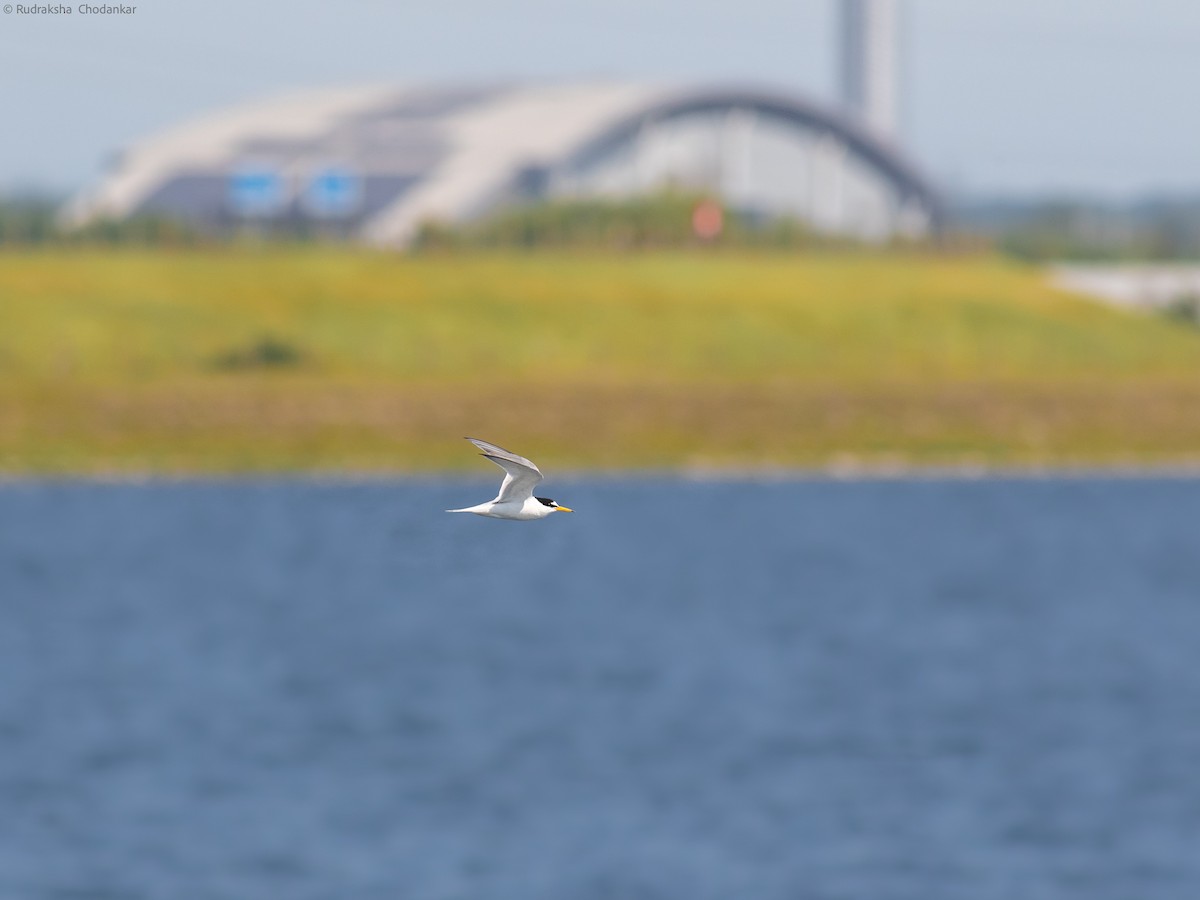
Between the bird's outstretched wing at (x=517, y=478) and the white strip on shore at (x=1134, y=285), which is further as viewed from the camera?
the white strip on shore at (x=1134, y=285)

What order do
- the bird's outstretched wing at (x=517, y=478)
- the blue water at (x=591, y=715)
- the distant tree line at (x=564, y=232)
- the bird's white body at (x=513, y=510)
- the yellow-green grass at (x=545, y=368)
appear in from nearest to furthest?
the bird's outstretched wing at (x=517, y=478) < the bird's white body at (x=513, y=510) < the blue water at (x=591, y=715) < the yellow-green grass at (x=545, y=368) < the distant tree line at (x=564, y=232)

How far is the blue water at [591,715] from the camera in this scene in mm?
54625

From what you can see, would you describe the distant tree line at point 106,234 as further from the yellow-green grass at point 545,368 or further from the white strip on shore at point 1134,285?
the white strip on shore at point 1134,285

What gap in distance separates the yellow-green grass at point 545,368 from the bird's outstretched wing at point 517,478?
81.9 m

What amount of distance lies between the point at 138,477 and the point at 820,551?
3785 centimetres

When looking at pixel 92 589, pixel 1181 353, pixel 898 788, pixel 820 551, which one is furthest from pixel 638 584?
pixel 1181 353

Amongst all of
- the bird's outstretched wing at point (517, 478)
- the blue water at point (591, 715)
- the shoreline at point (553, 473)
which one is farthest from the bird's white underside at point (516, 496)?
the shoreline at point (553, 473)

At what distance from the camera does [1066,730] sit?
72.7 meters

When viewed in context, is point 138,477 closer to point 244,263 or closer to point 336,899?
point 244,263

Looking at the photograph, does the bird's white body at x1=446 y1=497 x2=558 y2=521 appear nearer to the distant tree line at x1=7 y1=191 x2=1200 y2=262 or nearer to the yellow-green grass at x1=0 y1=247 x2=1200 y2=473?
the yellow-green grass at x1=0 y1=247 x2=1200 y2=473

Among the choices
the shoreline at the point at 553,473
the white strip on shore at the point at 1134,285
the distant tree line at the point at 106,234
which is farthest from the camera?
the white strip on shore at the point at 1134,285

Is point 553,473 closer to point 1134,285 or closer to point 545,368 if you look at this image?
point 545,368

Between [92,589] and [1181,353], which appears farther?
[1181,353]

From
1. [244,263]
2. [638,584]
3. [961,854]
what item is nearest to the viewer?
[961,854]
